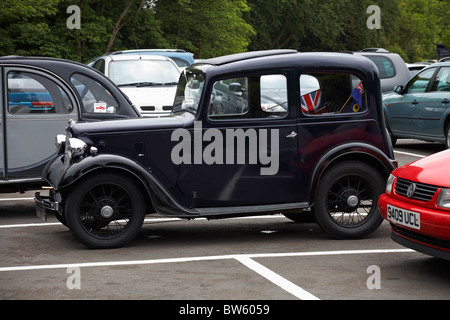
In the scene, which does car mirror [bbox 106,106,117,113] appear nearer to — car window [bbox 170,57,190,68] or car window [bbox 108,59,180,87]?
car window [bbox 108,59,180,87]

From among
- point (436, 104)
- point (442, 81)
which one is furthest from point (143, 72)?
point (442, 81)

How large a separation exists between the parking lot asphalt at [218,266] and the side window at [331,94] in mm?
1310

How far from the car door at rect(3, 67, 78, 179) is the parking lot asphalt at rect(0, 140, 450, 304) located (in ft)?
2.44

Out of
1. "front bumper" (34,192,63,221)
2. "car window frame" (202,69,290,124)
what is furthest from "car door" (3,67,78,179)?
"car window frame" (202,69,290,124)

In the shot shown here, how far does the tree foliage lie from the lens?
3294 cm

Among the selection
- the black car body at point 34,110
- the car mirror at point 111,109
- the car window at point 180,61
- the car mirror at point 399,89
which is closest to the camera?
the black car body at point 34,110

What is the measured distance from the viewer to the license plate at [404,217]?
268 inches

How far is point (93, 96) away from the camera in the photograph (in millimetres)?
10727

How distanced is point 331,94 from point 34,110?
367 centimetres

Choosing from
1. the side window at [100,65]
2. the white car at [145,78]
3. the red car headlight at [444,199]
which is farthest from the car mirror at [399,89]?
the red car headlight at [444,199]

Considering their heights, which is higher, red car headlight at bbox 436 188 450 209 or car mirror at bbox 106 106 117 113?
car mirror at bbox 106 106 117 113

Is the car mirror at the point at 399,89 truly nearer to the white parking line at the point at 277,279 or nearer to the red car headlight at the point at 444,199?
the white parking line at the point at 277,279

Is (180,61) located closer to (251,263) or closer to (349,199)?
(349,199)

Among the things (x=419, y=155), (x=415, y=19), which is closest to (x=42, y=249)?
(x=419, y=155)
